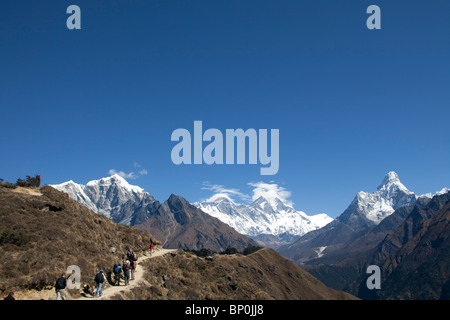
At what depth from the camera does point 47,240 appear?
3862 centimetres

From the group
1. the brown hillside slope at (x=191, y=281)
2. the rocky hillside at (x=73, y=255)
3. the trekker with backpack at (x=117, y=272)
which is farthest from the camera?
the brown hillside slope at (x=191, y=281)

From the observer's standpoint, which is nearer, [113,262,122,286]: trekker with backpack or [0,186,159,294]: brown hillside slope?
[0,186,159,294]: brown hillside slope

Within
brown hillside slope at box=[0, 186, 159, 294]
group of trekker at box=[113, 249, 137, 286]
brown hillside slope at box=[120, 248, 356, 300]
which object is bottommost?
brown hillside slope at box=[120, 248, 356, 300]

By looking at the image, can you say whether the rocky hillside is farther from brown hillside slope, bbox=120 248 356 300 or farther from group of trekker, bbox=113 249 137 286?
group of trekker, bbox=113 249 137 286

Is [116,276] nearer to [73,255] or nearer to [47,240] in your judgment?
[73,255]

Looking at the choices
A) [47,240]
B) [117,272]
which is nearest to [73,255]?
[47,240]

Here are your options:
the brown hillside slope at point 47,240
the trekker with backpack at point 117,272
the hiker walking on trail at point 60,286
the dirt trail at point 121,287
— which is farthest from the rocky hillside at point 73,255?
the hiker walking on trail at point 60,286

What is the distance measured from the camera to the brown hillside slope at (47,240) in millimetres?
31891

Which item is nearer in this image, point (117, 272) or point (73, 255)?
point (117, 272)

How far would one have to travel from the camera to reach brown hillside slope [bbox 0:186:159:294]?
31.9 metres

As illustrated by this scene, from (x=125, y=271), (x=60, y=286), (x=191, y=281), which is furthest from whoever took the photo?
(x=191, y=281)

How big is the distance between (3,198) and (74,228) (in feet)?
34.5

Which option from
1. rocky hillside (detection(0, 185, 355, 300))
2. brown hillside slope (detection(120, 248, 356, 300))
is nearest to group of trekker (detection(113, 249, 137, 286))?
rocky hillside (detection(0, 185, 355, 300))

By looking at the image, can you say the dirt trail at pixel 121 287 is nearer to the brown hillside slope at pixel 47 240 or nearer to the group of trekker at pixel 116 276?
the group of trekker at pixel 116 276
